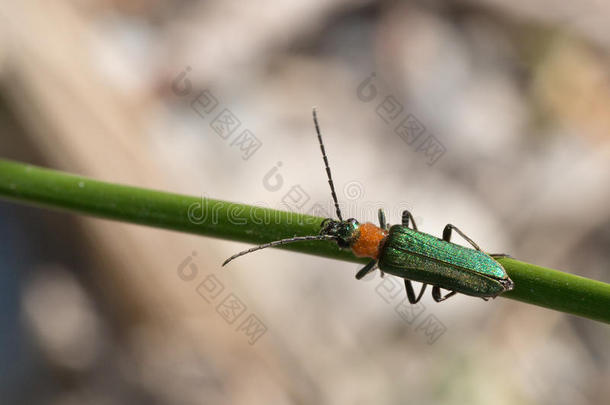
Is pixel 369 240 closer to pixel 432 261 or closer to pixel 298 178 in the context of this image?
pixel 432 261

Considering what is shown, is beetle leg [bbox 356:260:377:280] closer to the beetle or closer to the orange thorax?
the beetle

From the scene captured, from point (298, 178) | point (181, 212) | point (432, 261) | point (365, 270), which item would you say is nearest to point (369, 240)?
point (365, 270)

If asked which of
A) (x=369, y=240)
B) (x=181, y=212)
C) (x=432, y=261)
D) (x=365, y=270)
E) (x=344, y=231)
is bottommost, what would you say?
(x=432, y=261)

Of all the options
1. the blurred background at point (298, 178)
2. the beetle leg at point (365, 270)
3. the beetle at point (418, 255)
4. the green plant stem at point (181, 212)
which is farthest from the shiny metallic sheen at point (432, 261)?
the blurred background at point (298, 178)

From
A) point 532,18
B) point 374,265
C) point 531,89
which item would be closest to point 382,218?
point 374,265

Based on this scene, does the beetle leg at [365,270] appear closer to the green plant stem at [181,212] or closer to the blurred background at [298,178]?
the blurred background at [298,178]

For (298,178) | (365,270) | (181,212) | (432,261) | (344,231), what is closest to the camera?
(181,212)

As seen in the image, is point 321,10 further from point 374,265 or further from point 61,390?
point 61,390

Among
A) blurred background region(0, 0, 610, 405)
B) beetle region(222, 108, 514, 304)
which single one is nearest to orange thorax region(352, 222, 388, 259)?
beetle region(222, 108, 514, 304)
